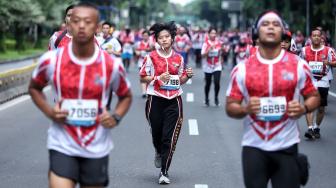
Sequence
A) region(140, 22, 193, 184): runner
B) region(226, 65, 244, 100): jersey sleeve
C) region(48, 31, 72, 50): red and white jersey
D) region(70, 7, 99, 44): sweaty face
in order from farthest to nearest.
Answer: region(48, 31, 72, 50): red and white jersey < region(140, 22, 193, 184): runner < region(226, 65, 244, 100): jersey sleeve < region(70, 7, 99, 44): sweaty face

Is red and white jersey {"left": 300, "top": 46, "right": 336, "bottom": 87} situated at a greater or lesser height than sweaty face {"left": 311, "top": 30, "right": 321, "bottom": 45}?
lesser

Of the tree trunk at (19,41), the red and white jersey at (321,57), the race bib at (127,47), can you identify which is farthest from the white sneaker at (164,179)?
the tree trunk at (19,41)

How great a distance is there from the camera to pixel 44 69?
5.96m

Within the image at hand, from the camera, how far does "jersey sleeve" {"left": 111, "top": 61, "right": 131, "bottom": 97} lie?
19.7 ft

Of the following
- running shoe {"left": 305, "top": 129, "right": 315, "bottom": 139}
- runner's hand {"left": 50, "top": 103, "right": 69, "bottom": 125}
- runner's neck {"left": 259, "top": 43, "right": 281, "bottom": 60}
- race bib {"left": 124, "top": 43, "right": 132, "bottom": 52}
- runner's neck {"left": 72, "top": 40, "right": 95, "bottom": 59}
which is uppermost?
runner's neck {"left": 72, "top": 40, "right": 95, "bottom": 59}

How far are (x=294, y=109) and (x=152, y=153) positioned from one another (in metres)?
5.98

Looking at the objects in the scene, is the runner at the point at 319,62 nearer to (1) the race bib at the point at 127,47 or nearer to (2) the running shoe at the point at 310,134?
(2) the running shoe at the point at 310,134

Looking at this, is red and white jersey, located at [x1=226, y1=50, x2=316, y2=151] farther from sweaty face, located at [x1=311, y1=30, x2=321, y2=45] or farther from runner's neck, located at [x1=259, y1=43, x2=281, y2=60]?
sweaty face, located at [x1=311, y1=30, x2=321, y2=45]

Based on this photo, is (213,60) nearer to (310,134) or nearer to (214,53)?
(214,53)

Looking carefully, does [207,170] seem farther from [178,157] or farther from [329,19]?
[329,19]

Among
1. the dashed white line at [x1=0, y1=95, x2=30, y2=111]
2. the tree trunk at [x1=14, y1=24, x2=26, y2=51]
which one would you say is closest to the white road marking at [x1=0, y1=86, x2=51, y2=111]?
the dashed white line at [x1=0, y1=95, x2=30, y2=111]

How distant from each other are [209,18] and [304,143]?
5135 inches

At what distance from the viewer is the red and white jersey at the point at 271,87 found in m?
5.99

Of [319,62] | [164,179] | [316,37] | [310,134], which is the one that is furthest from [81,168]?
[319,62]
